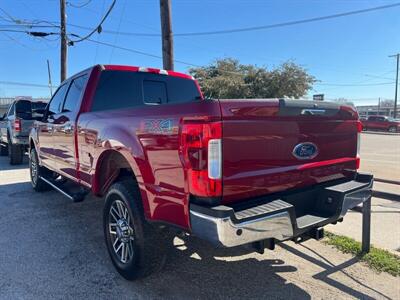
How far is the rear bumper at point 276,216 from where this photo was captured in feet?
7.43

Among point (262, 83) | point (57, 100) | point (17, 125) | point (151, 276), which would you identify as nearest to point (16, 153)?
point (17, 125)

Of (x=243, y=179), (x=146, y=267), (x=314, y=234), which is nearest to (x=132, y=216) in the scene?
(x=146, y=267)

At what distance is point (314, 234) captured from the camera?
2.95 m

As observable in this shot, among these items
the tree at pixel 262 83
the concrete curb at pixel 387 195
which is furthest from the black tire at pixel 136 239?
the tree at pixel 262 83

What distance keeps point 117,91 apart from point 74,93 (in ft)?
2.62

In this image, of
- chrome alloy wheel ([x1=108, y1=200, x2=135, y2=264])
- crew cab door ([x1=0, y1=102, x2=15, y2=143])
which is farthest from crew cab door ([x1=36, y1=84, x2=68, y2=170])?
crew cab door ([x1=0, y1=102, x2=15, y2=143])

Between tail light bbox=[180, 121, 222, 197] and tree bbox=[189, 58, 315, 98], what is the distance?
3268cm

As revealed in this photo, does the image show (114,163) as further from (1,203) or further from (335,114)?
(1,203)

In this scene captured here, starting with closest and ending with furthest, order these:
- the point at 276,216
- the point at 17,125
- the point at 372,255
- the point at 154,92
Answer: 1. the point at 276,216
2. the point at 372,255
3. the point at 154,92
4. the point at 17,125

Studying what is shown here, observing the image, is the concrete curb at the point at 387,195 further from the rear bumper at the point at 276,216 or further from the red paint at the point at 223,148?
the rear bumper at the point at 276,216

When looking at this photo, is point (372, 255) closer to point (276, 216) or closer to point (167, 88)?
point (276, 216)

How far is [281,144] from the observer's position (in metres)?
2.77

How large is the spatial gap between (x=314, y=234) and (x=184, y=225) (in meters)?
1.21

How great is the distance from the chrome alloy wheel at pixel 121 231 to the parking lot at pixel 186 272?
263 millimetres
